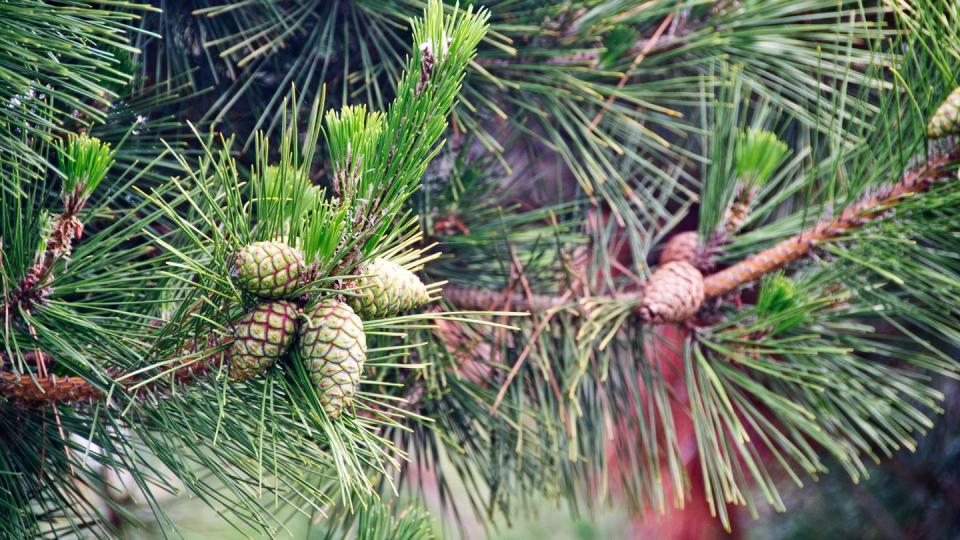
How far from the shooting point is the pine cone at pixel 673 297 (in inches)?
23.6

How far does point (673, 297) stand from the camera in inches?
23.7

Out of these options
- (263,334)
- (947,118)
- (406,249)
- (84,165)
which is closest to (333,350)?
(263,334)

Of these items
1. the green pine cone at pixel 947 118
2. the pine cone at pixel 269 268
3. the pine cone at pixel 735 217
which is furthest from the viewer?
the pine cone at pixel 735 217

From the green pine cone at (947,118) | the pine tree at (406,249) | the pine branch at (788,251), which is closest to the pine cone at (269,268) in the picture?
the pine tree at (406,249)

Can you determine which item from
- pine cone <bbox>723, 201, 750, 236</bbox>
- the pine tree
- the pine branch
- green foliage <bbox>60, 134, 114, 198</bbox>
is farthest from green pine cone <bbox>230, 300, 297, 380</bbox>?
pine cone <bbox>723, 201, 750, 236</bbox>

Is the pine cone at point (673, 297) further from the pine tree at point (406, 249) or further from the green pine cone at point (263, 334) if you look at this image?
the green pine cone at point (263, 334)

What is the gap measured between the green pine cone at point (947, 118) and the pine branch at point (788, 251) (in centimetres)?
3

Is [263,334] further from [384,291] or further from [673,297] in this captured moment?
[673,297]

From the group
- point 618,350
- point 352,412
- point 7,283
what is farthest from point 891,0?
point 7,283

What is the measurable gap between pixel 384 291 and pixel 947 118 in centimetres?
40

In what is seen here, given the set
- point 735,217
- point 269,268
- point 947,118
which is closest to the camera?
point 269,268

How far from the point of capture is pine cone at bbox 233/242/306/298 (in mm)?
349

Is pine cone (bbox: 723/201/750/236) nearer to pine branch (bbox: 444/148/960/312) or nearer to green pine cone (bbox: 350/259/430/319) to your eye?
pine branch (bbox: 444/148/960/312)

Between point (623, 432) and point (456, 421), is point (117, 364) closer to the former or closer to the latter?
point (456, 421)
